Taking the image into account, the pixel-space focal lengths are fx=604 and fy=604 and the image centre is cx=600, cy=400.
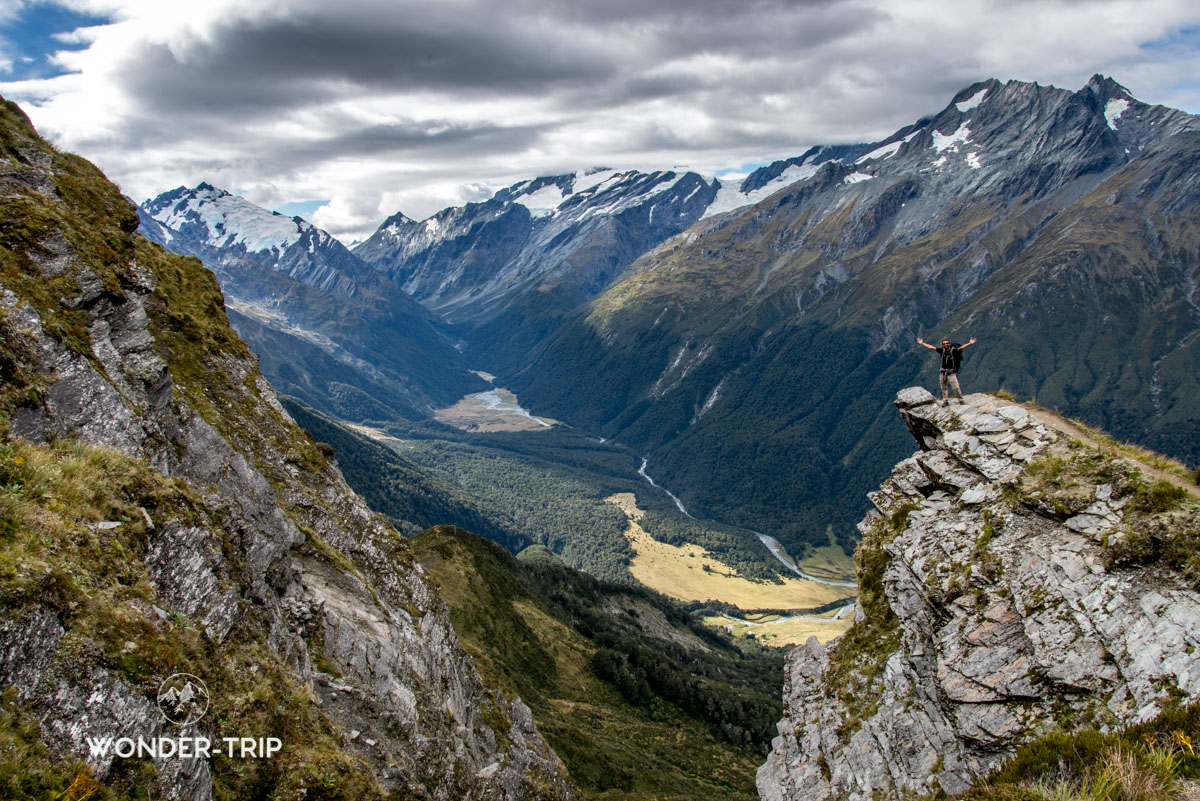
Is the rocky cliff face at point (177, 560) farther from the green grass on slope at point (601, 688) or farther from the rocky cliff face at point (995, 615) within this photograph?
the green grass on slope at point (601, 688)

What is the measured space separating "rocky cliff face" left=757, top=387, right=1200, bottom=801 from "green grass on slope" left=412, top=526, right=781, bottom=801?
29.8 m

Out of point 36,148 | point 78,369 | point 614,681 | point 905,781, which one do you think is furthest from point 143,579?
point 614,681

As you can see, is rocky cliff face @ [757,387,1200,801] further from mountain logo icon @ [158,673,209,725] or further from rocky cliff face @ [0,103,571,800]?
mountain logo icon @ [158,673,209,725]

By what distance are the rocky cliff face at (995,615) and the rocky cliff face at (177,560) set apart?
18406mm

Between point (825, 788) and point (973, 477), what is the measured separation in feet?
48.3

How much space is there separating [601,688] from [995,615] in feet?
276

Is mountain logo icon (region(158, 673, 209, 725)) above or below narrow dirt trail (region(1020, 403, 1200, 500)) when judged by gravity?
below

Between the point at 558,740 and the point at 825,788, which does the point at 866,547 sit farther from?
the point at 558,740

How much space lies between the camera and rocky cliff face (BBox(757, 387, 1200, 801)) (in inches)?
707

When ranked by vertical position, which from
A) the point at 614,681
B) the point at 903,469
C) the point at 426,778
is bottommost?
the point at 614,681

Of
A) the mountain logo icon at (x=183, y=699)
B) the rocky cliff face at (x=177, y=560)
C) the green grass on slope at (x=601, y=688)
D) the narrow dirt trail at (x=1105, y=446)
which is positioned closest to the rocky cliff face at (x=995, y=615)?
the narrow dirt trail at (x=1105, y=446)

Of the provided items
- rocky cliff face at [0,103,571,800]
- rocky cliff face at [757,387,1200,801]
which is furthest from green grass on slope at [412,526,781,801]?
rocky cliff face at [757,387,1200,801]

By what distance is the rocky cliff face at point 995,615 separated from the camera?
17969 millimetres

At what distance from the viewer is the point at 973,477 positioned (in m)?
26.3
